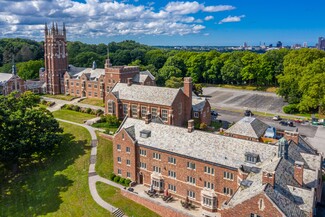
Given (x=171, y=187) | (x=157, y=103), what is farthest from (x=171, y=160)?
(x=157, y=103)

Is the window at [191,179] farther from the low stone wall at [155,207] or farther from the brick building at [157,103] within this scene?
the brick building at [157,103]

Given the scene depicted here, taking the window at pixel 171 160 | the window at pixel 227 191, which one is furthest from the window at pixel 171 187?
the window at pixel 227 191

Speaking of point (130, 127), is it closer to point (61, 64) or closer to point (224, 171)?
point (224, 171)

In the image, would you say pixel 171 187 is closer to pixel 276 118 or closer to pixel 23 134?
pixel 23 134

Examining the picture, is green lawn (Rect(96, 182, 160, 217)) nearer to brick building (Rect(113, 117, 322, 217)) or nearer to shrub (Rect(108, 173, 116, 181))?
shrub (Rect(108, 173, 116, 181))

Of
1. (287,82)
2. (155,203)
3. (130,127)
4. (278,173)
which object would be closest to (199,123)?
(130,127)

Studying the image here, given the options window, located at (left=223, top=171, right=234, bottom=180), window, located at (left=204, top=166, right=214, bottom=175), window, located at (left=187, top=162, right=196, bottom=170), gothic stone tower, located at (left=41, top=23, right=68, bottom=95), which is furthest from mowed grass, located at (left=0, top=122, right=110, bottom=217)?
gothic stone tower, located at (left=41, top=23, right=68, bottom=95)

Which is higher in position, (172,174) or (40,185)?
(172,174)
